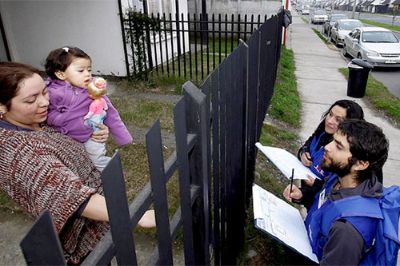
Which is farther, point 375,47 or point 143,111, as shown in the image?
point 375,47

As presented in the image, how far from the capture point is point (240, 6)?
18.4 metres

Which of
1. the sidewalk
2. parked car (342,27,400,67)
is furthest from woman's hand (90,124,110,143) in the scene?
parked car (342,27,400,67)

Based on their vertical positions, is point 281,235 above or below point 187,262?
below

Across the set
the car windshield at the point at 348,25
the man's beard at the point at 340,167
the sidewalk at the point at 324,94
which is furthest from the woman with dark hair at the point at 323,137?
the car windshield at the point at 348,25

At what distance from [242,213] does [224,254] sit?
45 cm

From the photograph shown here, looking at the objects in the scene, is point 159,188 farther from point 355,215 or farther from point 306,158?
point 306,158

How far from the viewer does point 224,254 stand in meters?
2.41

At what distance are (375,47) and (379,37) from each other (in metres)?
1.41

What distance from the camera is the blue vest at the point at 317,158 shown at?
2727 mm

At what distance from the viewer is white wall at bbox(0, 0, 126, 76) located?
26.5 ft

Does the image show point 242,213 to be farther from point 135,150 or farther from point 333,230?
point 135,150

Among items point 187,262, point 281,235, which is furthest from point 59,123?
point 281,235

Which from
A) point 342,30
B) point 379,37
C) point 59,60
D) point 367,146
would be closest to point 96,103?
point 59,60

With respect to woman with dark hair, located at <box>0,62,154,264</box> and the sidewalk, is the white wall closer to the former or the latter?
the sidewalk
